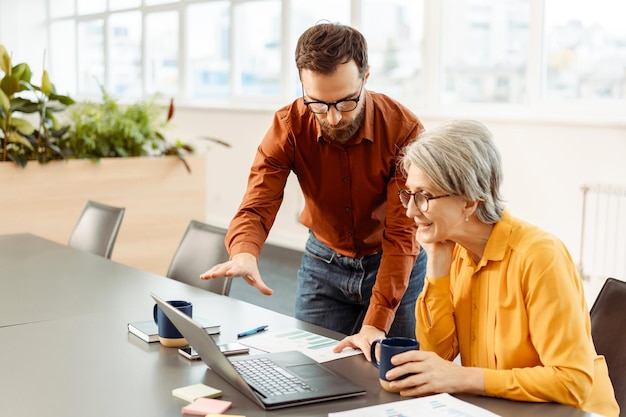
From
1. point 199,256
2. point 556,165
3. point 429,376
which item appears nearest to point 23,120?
point 199,256

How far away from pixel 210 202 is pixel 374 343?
20.4 feet

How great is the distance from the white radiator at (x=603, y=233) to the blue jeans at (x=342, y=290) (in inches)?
97.8

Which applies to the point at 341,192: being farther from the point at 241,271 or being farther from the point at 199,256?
the point at 199,256

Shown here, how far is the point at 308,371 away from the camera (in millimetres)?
1856

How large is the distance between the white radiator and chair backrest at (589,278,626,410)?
290 cm

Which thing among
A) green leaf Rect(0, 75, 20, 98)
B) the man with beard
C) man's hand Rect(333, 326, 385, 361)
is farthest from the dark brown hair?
green leaf Rect(0, 75, 20, 98)

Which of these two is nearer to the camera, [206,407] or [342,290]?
[206,407]

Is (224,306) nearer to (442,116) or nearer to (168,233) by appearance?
(168,233)

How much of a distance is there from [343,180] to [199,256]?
2.56 feet

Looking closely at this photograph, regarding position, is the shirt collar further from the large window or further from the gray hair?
the large window

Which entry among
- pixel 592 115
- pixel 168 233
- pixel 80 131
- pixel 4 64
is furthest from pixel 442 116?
pixel 4 64

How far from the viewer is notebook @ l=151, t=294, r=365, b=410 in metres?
1.68

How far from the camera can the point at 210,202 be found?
8.03 metres

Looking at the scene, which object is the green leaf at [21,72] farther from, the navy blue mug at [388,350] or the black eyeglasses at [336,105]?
the navy blue mug at [388,350]
